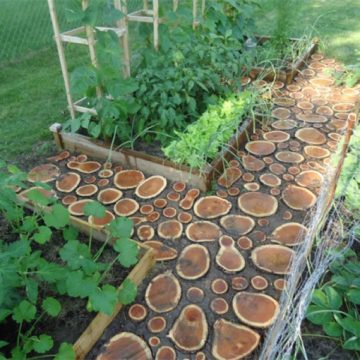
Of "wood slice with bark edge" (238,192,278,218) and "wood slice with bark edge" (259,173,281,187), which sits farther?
"wood slice with bark edge" (259,173,281,187)

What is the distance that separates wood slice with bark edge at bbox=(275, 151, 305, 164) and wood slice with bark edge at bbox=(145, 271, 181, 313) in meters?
1.28

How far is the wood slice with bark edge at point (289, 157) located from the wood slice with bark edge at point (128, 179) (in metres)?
1.01

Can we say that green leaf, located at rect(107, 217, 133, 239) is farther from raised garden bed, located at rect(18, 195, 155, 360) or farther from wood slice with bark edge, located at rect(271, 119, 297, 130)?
wood slice with bark edge, located at rect(271, 119, 297, 130)

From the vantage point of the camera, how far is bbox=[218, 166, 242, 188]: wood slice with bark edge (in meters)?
2.53

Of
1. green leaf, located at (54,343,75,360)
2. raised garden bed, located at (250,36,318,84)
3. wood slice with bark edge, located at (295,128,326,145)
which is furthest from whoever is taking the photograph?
raised garden bed, located at (250,36,318,84)

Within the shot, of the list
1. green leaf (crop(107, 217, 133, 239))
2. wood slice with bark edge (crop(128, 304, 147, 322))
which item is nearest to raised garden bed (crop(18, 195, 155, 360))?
wood slice with bark edge (crop(128, 304, 147, 322))

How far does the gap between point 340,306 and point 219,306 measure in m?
0.56

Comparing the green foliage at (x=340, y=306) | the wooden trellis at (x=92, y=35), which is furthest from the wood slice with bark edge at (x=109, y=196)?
the green foliage at (x=340, y=306)

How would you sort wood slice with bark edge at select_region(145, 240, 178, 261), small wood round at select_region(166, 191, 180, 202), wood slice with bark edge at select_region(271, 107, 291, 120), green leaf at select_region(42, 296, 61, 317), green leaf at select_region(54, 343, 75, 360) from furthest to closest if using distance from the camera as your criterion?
wood slice with bark edge at select_region(271, 107, 291, 120)
small wood round at select_region(166, 191, 180, 202)
wood slice with bark edge at select_region(145, 240, 178, 261)
green leaf at select_region(42, 296, 61, 317)
green leaf at select_region(54, 343, 75, 360)

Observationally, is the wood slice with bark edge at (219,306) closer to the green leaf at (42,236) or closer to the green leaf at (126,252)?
the green leaf at (126,252)

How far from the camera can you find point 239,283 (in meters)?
1.93

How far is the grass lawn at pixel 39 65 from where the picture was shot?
305cm

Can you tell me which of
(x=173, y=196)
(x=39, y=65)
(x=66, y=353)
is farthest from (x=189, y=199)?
(x=39, y=65)

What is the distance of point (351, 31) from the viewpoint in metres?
4.80
